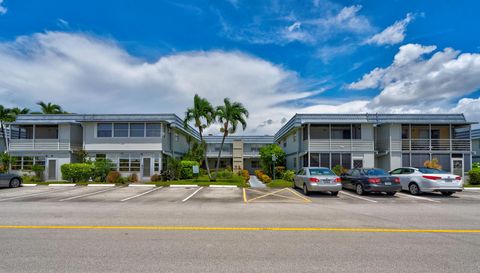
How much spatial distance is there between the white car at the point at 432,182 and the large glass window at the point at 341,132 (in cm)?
1051

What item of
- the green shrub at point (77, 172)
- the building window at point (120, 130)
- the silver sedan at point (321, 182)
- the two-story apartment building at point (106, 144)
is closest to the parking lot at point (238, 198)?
the silver sedan at point (321, 182)

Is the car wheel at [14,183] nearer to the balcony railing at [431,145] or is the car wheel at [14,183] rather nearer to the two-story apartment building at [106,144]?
the two-story apartment building at [106,144]

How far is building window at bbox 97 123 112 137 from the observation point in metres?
24.8

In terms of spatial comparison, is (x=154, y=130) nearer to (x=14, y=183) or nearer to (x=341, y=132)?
(x=14, y=183)

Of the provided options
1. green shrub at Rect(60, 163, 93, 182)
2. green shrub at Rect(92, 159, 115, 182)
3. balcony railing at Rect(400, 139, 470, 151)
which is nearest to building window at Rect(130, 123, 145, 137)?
green shrub at Rect(92, 159, 115, 182)

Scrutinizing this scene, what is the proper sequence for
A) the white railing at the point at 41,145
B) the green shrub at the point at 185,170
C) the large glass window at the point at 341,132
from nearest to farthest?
the white railing at the point at 41,145
the green shrub at the point at 185,170
the large glass window at the point at 341,132

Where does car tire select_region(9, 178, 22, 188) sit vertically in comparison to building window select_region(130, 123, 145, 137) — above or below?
below

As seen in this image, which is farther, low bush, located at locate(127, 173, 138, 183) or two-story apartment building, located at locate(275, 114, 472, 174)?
two-story apartment building, located at locate(275, 114, 472, 174)

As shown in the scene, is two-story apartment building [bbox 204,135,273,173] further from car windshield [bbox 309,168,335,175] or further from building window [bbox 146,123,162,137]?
car windshield [bbox 309,168,335,175]

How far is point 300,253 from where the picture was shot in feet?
17.1

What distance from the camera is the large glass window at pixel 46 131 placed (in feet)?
87.9

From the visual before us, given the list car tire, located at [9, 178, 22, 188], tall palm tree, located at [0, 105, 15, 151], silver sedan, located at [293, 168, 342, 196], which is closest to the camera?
silver sedan, located at [293, 168, 342, 196]

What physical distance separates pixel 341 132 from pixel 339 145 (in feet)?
7.22

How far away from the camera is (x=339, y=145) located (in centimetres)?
2400
